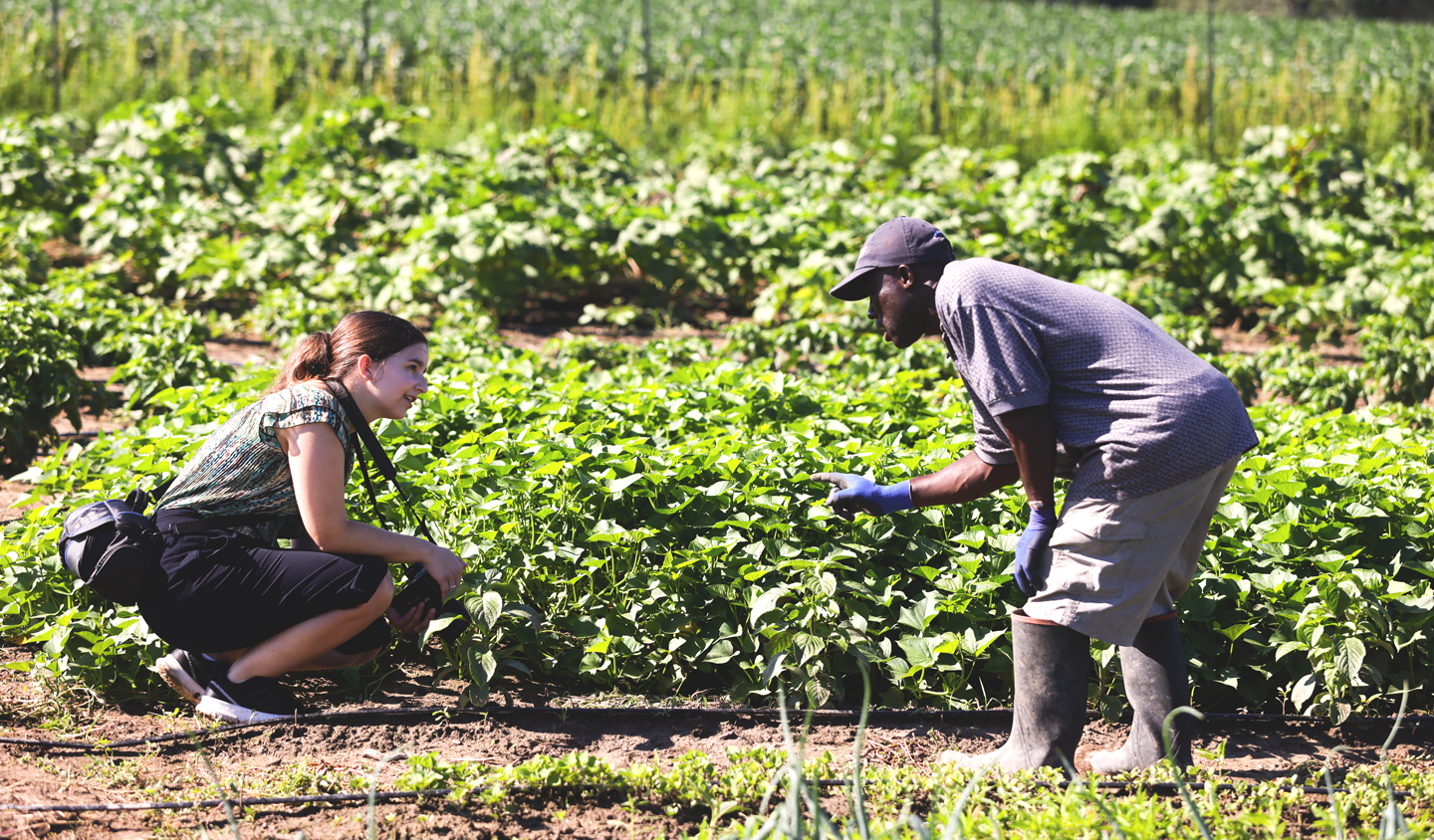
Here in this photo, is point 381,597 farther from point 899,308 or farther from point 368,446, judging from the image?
point 899,308

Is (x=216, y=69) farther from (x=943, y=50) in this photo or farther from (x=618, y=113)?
(x=943, y=50)

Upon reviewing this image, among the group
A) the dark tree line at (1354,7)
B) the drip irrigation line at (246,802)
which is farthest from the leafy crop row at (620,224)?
the dark tree line at (1354,7)

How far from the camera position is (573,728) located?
9.62ft

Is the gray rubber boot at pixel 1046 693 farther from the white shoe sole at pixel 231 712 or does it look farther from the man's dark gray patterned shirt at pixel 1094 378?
the white shoe sole at pixel 231 712

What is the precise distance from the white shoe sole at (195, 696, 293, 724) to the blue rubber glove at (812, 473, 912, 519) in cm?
146

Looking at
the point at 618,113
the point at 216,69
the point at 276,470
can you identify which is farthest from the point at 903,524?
the point at 216,69

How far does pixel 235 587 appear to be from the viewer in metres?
2.76

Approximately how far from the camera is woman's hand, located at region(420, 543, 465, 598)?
111 inches

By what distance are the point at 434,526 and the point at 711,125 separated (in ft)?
29.9

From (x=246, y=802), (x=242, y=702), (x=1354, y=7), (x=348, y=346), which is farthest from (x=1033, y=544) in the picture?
(x=1354, y=7)

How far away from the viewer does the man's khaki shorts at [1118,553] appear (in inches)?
93.1

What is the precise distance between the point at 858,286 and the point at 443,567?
1202 millimetres

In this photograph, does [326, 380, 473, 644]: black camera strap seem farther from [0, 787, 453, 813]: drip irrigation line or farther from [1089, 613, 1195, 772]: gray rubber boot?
[1089, 613, 1195, 772]: gray rubber boot

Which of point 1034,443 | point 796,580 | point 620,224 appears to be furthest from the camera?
point 620,224
